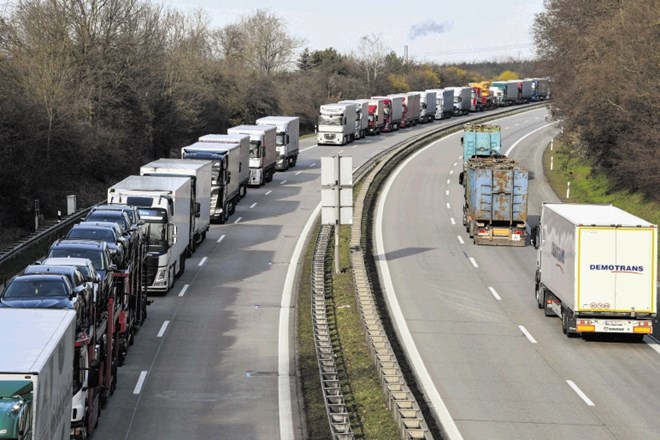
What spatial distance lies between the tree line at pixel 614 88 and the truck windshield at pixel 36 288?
38.3m

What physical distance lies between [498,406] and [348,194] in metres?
15.8

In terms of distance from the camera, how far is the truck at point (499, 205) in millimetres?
45625

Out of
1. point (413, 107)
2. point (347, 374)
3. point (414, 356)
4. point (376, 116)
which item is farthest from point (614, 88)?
point (413, 107)

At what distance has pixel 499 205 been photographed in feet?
150

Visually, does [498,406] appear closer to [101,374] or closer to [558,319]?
[101,374]

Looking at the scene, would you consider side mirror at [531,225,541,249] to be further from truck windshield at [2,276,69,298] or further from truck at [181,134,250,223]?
truck windshield at [2,276,69,298]

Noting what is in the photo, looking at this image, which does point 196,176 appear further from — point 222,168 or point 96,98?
point 96,98

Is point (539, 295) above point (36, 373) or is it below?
below

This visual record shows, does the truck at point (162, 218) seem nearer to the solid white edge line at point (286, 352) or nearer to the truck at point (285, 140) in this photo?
the solid white edge line at point (286, 352)

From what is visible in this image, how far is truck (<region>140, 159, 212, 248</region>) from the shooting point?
42.5 m

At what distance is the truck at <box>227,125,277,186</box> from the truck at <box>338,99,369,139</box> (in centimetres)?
2705

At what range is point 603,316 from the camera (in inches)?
1152

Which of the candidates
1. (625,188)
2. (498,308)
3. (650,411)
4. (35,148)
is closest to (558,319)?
(498,308)

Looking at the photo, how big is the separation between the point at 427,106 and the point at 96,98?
5499 centimetres
